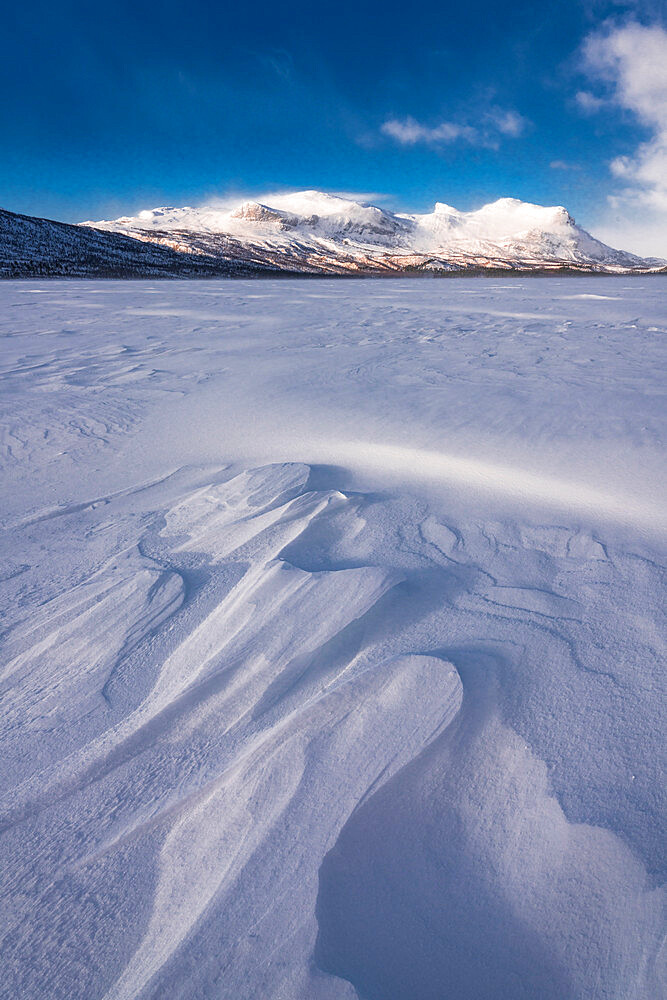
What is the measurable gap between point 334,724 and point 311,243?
5213 inches

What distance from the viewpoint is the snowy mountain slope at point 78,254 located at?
4853 cm

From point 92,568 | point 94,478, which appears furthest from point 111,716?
point 94,478

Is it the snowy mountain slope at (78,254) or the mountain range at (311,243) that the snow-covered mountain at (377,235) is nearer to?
the mountain range at (311,243)

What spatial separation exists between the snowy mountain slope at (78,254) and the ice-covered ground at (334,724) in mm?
50427

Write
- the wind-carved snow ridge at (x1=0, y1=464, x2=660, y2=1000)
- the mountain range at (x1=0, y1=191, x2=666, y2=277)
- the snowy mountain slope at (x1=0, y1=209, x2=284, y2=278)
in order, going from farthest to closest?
1. the mountain range at (x1=0, y1=191, x2=666, y2=277)
2. the snowy mountain slope at (x1=0, y1=209, x2=284, y2=278)
3. the wind-carved snow ridge at (x1=0, y1=464, x2=660, y2=1000)

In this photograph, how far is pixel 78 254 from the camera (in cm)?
5472

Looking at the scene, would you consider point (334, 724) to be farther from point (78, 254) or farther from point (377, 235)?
point (377, 235)

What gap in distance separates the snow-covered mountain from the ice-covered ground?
9067cm

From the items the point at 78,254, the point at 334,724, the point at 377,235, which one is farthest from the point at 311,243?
the point at 334,724

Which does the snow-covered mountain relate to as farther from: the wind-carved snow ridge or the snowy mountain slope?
the wind-carved snow ridge

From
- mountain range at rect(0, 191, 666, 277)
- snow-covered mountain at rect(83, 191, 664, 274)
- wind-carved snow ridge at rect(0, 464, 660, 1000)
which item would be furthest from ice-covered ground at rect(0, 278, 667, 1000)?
snow-covered mountain at rect(83, 191, 664, 274)

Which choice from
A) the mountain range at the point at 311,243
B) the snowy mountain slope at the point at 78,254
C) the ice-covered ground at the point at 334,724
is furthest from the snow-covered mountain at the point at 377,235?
the ice-covered ground at the point at 334,724

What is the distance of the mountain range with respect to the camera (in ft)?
181

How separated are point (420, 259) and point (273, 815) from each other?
12042 centimetres
